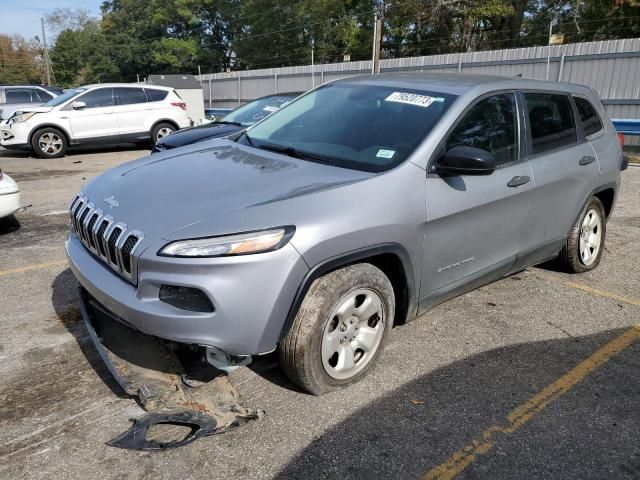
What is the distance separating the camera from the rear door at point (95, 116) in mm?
12110

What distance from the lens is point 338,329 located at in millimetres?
2846

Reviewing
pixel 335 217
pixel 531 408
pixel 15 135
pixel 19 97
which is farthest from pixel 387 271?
pixel 19 97

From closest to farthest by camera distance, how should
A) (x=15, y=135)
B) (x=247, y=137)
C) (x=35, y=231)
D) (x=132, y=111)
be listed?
(x=247, y=137)
(x=35, y=231)
(x=15, y=135)
(x=132, y=111)

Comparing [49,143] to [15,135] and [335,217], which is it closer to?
[15,135]

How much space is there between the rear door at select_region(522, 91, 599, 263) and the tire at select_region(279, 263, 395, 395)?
61.9 inches

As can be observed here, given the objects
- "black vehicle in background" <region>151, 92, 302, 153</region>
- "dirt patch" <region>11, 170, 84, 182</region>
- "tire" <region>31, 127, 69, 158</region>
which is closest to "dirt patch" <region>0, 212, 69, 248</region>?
"black vehicle in background" <region>151, 92, 302, 153</region>

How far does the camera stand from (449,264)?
3328mm

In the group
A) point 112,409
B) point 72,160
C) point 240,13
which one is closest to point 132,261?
point 112,409

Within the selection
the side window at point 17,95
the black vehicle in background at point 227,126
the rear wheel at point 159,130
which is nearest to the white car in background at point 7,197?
the black vehicle in background at point 227,126

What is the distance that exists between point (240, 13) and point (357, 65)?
36.2 metres

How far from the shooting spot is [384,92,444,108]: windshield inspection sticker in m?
3.47

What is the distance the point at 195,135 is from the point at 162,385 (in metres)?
5.44

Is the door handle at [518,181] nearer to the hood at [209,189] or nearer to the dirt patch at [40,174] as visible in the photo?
the hood at [209,189]

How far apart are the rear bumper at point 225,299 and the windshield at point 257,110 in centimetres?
601
